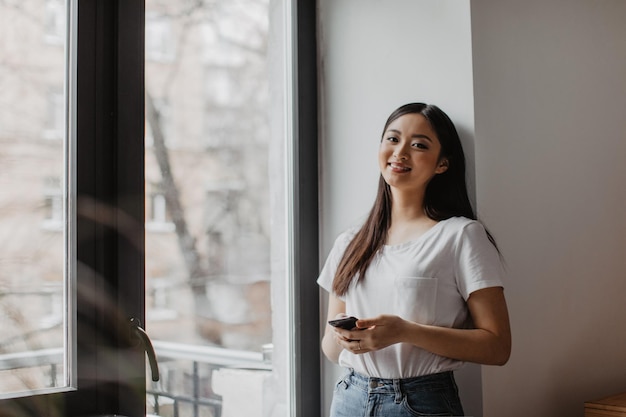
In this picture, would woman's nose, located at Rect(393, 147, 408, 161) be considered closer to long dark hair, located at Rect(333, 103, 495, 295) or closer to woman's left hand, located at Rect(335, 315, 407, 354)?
long dark hair, located at Rect(333, 103, 495, 295)

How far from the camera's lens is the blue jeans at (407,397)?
5.94 ft

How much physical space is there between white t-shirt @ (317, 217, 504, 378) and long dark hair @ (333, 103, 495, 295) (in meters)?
0.09

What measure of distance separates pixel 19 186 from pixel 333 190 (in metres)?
0.97

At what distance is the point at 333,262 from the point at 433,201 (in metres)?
0.33

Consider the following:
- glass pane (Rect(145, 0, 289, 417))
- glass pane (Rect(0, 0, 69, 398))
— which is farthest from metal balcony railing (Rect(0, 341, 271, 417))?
glass pane (Rect(0, 0, 69, 398))

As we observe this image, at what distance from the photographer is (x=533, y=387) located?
2137mm

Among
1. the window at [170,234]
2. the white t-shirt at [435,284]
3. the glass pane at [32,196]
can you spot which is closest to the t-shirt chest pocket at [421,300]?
the white t-shirt at [435,284]

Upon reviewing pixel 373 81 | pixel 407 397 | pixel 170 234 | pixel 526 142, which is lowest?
pixel 407 397

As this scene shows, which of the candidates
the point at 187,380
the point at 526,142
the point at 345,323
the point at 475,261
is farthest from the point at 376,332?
the point at 526,142

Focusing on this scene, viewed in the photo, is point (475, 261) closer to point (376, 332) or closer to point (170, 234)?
point (376, 332)

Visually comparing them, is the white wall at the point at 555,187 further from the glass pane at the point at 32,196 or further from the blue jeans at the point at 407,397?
the glass pane at the point at 32,196

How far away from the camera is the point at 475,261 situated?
1815mm

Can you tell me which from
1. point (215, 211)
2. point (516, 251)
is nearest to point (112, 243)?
point (215, 211)

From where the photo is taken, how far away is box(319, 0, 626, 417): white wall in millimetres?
2055
